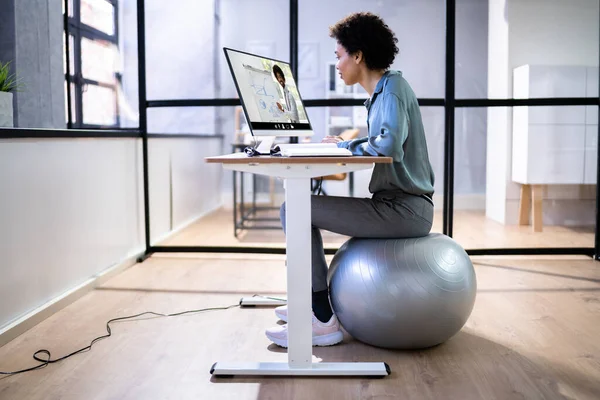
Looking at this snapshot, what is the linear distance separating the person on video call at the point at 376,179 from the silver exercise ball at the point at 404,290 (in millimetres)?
74

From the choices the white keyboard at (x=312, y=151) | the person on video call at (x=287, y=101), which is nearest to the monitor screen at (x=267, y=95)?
the person on video call at (x=287, y=101)

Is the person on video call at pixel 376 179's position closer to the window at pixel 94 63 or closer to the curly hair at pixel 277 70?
the curly hair at pixel 277 70

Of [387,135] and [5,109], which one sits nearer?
[387,135]

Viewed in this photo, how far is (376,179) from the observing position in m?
2.51

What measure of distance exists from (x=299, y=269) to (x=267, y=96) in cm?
68

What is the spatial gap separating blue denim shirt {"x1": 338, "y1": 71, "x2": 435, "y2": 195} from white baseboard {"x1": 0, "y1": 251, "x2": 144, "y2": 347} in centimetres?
155

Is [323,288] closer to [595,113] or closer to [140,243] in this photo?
[140,243]

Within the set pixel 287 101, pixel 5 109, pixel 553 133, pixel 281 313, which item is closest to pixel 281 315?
pixel 281 313

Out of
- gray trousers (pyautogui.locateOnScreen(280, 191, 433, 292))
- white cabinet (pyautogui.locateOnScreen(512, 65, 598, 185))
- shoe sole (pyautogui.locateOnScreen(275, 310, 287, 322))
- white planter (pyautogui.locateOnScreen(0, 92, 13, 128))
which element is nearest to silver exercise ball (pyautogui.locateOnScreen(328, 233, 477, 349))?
gray trousers (pyautogui.locateOnScreen(280, 191, 433, 292))

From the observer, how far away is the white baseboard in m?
2.70

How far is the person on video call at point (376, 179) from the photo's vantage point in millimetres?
2453

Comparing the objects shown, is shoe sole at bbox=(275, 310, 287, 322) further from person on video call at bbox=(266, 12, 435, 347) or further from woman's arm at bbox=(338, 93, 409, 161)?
woman's arm at bbox=(338, 93, 409, 161)

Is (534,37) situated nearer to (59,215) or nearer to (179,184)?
(179,184)

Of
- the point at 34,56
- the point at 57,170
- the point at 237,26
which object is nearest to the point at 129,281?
the point at 57,170
